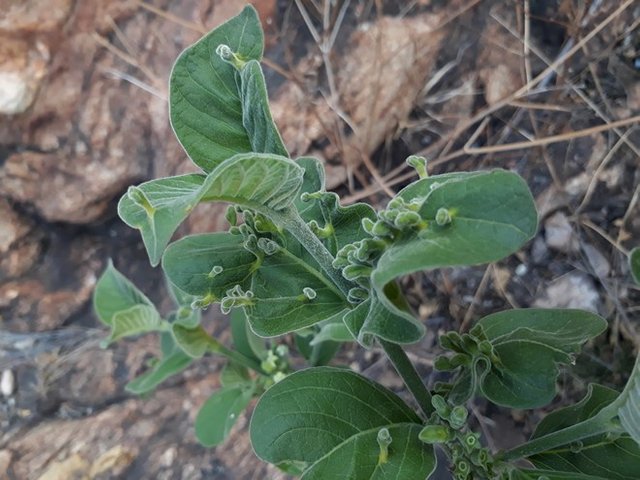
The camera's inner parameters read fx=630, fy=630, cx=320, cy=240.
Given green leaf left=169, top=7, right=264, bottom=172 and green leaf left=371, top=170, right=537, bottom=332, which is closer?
green leaf left=371, top=170, right=537, bottom=332

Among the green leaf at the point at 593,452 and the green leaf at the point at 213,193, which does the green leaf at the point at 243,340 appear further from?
the green leaf at the point at 213,193

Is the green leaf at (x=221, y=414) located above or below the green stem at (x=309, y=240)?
below

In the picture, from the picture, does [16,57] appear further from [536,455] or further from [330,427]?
[536,455]

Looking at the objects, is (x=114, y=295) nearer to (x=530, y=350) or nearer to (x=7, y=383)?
(x=7, y=383)

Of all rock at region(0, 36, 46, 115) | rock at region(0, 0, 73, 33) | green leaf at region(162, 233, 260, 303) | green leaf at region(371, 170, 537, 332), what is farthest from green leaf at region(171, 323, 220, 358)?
rock at region(0, 0, 73, 33)

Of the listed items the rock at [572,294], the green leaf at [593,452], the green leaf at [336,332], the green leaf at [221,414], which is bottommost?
the rock at [572,294]

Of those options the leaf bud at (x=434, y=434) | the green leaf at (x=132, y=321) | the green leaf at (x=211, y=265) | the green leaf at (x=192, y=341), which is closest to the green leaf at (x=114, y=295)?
the green leaf at (x=132, y=321)

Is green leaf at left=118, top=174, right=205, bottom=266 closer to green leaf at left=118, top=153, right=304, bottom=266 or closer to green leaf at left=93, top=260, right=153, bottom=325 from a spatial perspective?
green leaf at left=118, top=153, right=304, bottom=266
